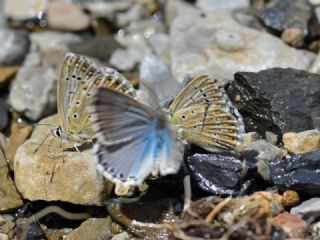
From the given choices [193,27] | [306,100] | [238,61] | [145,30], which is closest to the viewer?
[306,100]

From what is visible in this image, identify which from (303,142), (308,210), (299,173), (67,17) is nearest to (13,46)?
(67,17)

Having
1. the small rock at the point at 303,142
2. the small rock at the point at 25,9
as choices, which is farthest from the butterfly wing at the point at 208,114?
the small rock at the point at 25,9

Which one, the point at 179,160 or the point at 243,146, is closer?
the point at 179,160

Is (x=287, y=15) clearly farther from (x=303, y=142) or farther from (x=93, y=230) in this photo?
(x=93, y=230)

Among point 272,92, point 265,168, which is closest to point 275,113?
point 272,92

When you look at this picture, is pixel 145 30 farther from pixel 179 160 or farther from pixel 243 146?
pixel 179 160

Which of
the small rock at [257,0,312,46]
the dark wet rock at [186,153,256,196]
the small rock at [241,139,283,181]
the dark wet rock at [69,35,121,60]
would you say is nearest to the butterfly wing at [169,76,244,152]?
the dark wet rock at [186,153,256,196]

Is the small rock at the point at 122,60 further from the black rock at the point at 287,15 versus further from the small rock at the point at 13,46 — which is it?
the black rock at the point at 287,15
